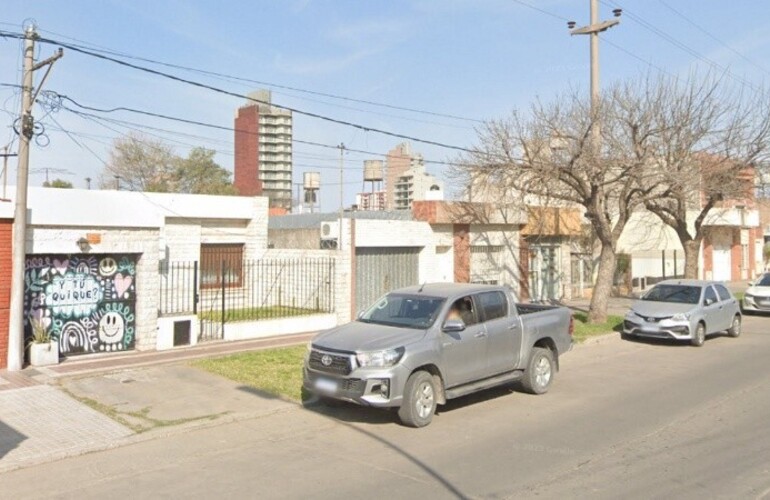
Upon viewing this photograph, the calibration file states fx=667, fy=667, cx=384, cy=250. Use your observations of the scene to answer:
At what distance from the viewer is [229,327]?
1498 cm

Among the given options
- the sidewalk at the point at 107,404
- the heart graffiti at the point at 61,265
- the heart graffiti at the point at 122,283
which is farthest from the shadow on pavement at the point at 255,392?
the heart graffiti at the point at 61,265

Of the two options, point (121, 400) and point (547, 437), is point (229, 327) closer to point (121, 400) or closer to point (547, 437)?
point (121, 400)

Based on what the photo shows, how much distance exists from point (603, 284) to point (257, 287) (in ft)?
33.1

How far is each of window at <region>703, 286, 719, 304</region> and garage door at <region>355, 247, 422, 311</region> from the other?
26.4 feet

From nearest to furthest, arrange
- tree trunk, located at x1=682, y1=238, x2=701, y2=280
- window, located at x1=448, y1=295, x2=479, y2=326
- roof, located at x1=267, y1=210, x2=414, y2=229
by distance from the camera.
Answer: window, located at x1=448, y1=295, x2=479, y2=326, roof, located at x1=267, y1=210, x2=414, y2=229, tree trunk, located at x1=682, y1=238, x2=701, y2=280

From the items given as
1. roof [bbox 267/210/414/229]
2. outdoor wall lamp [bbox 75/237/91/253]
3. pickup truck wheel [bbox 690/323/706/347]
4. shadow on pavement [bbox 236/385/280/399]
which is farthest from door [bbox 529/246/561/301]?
outdoor wall lamp [bbox 75/237/91/253]

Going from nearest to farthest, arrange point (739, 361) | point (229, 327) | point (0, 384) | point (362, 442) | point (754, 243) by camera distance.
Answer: point (362, 442), point (0, 384), point (739, 361), point (229, 327), point (754, 243)

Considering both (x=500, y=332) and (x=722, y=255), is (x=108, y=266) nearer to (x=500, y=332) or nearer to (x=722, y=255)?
(x=500, y=332)

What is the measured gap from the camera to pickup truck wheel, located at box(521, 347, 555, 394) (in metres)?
10.4

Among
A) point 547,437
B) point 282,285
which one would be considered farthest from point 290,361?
point 282,285

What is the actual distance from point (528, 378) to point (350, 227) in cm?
871

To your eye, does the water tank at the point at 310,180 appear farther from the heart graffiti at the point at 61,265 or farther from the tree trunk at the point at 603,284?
the heart graffiti at the point at 61,265

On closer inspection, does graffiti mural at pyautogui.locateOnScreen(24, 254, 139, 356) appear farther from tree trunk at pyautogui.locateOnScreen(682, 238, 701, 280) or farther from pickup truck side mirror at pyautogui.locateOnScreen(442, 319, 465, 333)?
tree trunk at pyautogui.locateOnScreen(682, 238, 701, 280)

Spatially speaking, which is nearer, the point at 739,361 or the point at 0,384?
the point at 0,384
